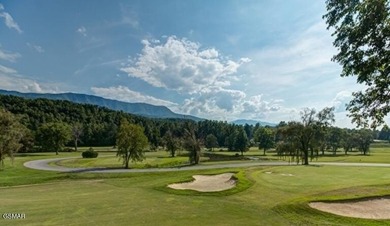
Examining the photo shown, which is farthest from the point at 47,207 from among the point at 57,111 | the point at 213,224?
the point at 57,111

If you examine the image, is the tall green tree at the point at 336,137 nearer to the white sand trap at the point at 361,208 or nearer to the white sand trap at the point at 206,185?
the white sand trap at the point at 206,185

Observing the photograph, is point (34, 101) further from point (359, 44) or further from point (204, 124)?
point (359, 44)

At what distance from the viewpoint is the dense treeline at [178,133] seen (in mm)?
54875

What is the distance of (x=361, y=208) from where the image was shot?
16.8 m

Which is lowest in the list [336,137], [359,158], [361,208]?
[361,208]

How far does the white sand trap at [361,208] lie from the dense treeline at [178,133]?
69.0 ft

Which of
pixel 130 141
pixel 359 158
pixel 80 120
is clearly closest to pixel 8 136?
pixel 130 141

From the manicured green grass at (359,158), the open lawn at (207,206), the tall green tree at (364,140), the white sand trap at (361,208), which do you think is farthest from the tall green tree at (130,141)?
the tall green tree at (364,140)

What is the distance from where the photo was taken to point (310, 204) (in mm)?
17125

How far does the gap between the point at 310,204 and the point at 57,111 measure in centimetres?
13494

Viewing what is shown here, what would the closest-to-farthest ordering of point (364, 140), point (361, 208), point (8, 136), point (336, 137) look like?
point (361, 208) → point (8, 136) → point (364, 140) → point (336, 137)

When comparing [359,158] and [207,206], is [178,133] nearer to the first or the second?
[359,158]

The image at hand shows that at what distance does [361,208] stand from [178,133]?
410ft

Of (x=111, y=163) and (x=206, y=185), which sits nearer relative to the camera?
(x=206, y=185)
